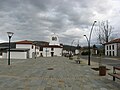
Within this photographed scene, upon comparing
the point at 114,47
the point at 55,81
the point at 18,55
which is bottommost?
the point at 55,81

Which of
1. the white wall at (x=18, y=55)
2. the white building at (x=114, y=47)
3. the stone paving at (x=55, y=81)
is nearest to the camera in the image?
the stone paving at (x=55, y=81)

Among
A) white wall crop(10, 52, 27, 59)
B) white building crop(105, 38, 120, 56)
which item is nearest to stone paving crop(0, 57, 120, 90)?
white wall crop(10, 52, 27, 59)

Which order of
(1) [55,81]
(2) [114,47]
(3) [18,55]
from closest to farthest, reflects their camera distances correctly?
(1) [55,81]
(3) [18,55]
(2) [114,47]

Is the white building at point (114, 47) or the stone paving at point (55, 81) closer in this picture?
the stone paving at point (55, 81)

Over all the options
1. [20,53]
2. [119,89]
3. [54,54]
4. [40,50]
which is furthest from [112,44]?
[119,89]

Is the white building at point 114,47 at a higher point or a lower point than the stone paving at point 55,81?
higher

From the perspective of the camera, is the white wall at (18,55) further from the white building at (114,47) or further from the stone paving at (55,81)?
the stone paving at (55,81)

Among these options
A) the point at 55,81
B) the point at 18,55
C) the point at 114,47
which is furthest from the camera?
the point at 114,47

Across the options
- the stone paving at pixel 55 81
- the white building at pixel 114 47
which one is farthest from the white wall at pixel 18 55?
the stone paving at pixel 55 81

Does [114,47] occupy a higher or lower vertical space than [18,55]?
higher

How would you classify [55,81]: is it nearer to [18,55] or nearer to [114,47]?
[18,55]

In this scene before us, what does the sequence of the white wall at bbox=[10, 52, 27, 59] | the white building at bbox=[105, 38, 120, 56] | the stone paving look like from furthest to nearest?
the white building at bbox=[105, 38, 120, 56]
the white wall at bbox=[10, 52, 27, 59]
the stone paving

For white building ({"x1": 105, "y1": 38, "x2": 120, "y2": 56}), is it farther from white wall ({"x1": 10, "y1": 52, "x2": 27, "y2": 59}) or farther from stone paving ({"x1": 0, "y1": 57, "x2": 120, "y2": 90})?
stone paving ({"x1": 0, "y1": 57, "x2": 120, "y2": 90})

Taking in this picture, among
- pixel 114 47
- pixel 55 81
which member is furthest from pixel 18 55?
pixel 55 81
